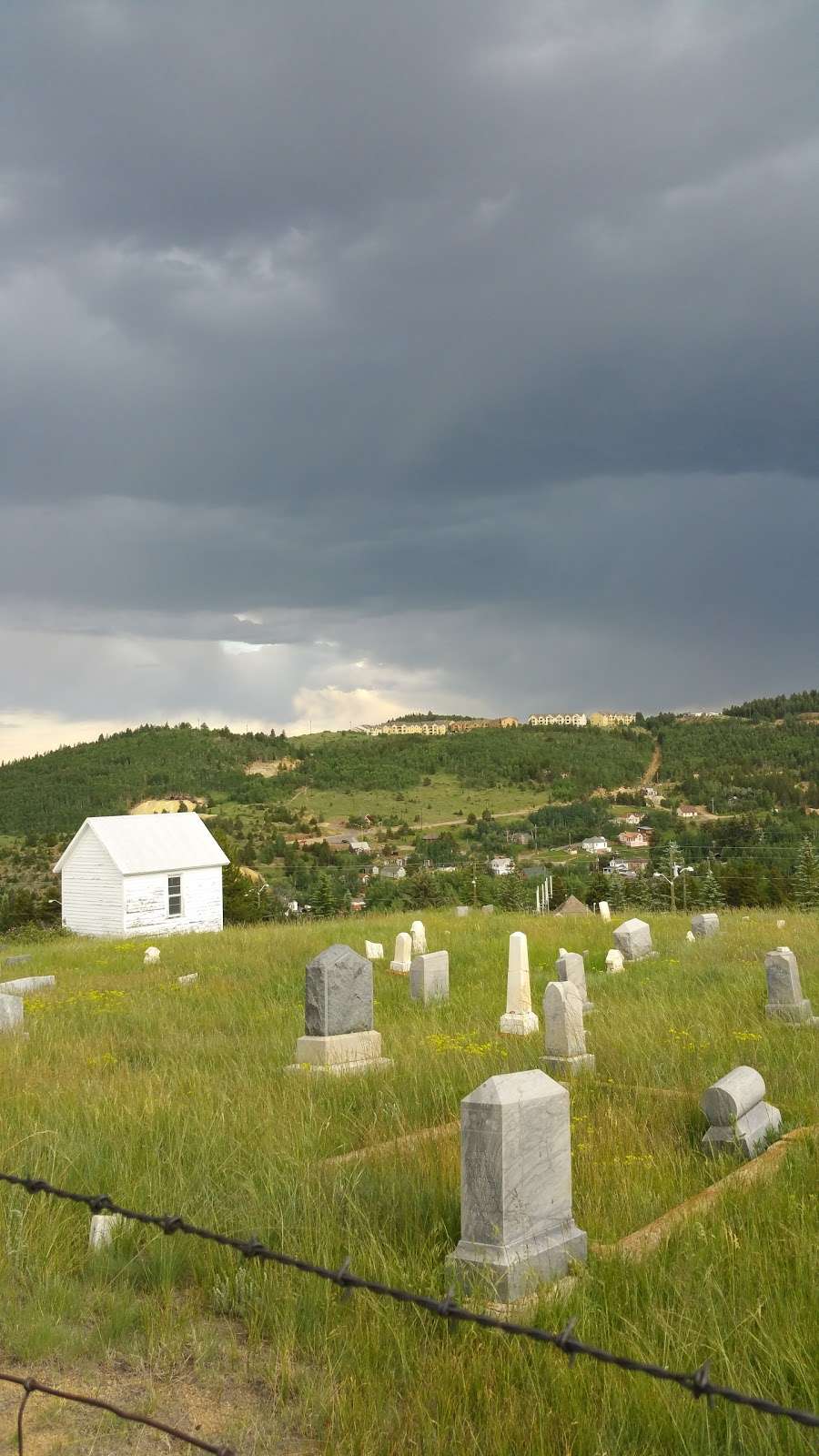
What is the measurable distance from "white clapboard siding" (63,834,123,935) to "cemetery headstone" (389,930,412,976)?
69.7ft

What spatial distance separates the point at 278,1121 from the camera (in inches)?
276

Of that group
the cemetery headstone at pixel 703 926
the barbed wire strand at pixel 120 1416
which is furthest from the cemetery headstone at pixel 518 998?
A: the cemetery headstone at pixel 703 926

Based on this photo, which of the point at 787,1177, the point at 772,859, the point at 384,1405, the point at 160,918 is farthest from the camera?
the point at 772,859

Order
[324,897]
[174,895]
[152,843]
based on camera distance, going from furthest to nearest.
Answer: [324,897], [152,843], [174,895]

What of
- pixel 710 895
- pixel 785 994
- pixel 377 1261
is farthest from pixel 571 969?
pixel 710 895

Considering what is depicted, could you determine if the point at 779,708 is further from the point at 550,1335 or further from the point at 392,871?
the point at 550,1335

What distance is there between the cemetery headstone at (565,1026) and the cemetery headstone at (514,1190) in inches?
169

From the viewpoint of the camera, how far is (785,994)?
11281mm

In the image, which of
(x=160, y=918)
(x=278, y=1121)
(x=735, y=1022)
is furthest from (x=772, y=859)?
(x=278, y=1121)

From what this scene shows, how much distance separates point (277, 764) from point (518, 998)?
11762 centimetres

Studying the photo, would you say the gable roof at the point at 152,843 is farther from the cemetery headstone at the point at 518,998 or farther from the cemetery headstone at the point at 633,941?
the cemetery headstone at the point at 518,998

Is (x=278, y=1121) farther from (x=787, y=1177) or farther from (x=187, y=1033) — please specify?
(x=187, y=1033)

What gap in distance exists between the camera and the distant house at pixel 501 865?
228 ft

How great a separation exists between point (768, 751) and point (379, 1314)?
110 meters
